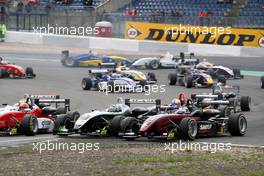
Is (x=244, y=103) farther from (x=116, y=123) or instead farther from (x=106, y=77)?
(x=106, y=77)

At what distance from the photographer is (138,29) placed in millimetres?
50875

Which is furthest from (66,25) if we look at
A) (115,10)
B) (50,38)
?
(115,10)

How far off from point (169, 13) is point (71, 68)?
10.2 m

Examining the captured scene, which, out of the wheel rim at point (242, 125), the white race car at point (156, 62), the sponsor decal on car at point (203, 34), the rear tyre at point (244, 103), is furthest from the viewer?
the sponsor decal on car at point (203, 34)

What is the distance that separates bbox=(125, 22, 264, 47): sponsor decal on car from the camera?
4756 centimetres

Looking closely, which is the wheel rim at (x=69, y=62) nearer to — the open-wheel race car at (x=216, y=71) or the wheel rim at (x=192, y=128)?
the open-wheel race car at (x=216, y=71)

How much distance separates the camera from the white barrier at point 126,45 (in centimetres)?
4719

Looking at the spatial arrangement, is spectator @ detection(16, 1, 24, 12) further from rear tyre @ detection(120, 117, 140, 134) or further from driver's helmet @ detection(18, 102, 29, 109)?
rear tyre @ detection(120, 117, 140, 134)

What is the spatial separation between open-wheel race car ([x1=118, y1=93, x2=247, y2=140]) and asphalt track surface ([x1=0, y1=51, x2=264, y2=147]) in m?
0.27

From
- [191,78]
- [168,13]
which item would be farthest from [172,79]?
[168,13]

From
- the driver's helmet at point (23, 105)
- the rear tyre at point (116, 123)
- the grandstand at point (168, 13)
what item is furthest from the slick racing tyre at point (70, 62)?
the rear tyre at point (116, 123)

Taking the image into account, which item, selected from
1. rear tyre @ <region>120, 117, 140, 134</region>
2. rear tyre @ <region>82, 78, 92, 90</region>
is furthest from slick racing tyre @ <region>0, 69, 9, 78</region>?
rear tyre @ <region>120, 117, 140, 134</region>

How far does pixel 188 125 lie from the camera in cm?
1911

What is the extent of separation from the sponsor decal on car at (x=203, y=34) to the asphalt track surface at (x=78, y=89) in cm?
208
